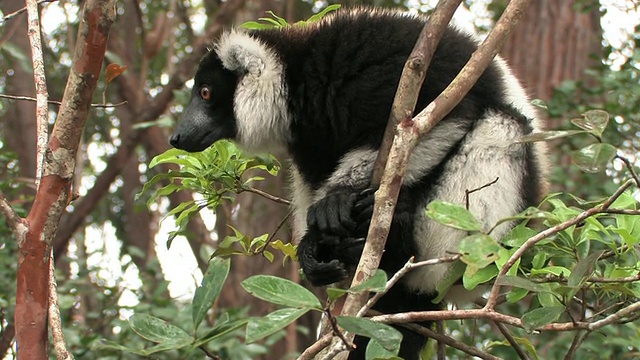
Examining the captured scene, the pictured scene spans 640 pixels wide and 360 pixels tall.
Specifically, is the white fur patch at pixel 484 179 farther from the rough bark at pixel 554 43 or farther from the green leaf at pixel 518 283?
the rough bark at pixel 554 43

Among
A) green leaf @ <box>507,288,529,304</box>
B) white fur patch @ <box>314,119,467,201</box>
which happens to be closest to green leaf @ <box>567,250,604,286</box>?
green leaf @ <box>507,288,529,304</box>

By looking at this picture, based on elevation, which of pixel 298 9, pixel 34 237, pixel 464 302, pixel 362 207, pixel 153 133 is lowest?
pixel 464 302

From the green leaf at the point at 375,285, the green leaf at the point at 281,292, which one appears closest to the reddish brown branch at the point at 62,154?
the green leaf at the point at 281,292

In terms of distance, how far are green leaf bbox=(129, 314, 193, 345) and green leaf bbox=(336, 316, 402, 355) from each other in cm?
38

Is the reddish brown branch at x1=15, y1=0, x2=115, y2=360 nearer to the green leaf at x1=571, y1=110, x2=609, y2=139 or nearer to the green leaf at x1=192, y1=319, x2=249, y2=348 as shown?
the green leaf at x1=192, y1=319, x2=249, y2=348

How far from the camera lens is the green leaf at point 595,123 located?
2.04 meters

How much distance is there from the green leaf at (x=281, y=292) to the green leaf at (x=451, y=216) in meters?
0.38

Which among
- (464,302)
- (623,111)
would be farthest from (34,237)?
(623,111)

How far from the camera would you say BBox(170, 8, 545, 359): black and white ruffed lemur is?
3.40 meters

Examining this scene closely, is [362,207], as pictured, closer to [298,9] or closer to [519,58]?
[519,58]

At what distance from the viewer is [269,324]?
5.46ft

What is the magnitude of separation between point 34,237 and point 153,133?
16.0 ft

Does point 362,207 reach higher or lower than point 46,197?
lower

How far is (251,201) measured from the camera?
8.02 meters
